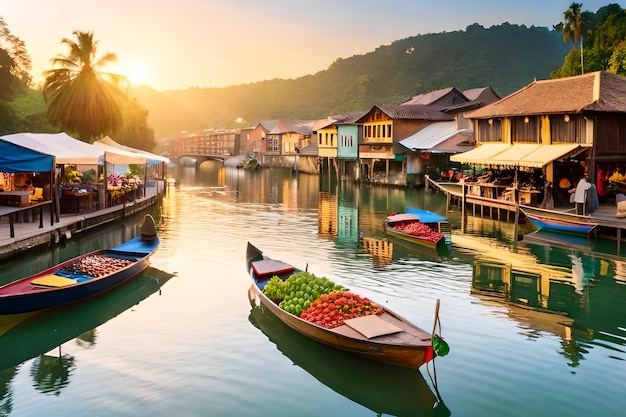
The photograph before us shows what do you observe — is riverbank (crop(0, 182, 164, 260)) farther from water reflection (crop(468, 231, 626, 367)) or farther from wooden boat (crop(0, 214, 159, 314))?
water reflection (crop(468, 231, 626, 367))

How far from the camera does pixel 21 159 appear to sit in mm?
24469

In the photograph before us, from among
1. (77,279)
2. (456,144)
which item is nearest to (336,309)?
(77,279)

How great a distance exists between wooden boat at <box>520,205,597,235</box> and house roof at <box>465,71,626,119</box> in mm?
6260

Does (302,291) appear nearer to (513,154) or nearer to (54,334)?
(54,334)

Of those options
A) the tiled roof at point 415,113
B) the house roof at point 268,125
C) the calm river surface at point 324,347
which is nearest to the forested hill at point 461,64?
the house roof at point 268,125

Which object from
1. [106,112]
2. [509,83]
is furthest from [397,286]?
[509,83]

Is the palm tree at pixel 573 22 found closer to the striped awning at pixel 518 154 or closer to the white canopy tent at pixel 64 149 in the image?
the striped awning at pixel 518 154

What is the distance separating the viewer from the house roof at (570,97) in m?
31.5

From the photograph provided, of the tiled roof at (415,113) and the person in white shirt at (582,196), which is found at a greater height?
the tiled roof at (415,113)

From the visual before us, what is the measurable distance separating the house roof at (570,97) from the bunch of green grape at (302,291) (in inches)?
881

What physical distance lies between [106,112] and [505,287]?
4135 centimetres

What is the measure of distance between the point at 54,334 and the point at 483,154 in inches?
1222

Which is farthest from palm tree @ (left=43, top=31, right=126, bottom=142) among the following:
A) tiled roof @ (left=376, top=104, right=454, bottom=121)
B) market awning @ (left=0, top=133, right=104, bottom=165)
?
tiled roof @ (left=376, top=104, right=454, bottom=121)

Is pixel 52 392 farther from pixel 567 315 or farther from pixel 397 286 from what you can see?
pixel 567 315
